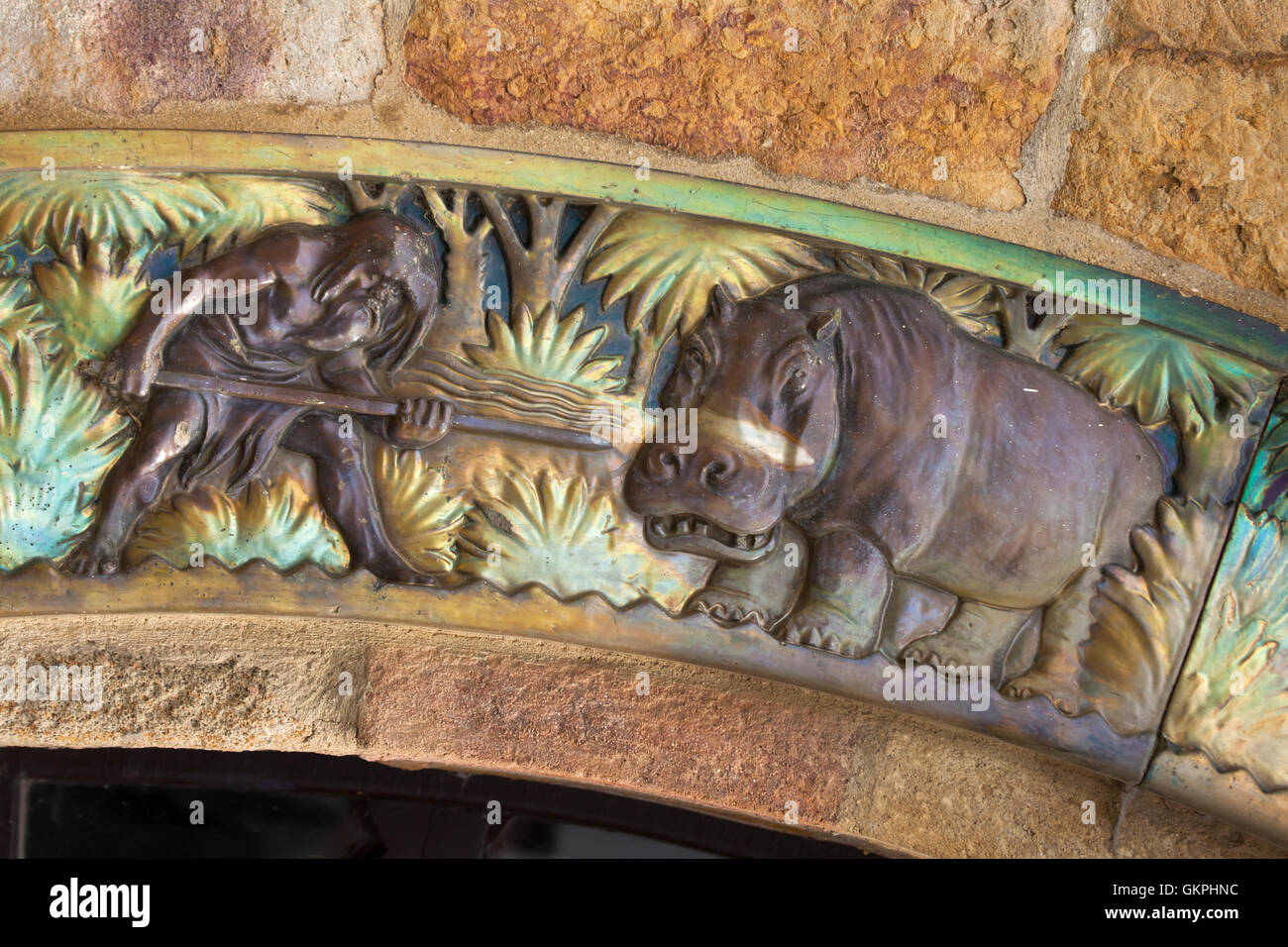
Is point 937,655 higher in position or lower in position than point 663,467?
lower

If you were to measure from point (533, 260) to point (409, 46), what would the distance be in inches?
13.0

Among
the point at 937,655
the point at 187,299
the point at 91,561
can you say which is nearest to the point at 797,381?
the point at 937,655

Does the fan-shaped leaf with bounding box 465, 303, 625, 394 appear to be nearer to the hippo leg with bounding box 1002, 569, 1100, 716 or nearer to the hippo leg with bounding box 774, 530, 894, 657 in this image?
the hippo leg with bounding box 774, 530, 894, 657

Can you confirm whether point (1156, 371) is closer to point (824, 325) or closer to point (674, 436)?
point (824, 325)

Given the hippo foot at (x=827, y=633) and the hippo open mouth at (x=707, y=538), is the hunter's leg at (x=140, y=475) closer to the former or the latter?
the hippo open mouth at (x=707, y=538)

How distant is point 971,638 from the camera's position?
144cm

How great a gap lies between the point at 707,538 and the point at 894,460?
0.27m

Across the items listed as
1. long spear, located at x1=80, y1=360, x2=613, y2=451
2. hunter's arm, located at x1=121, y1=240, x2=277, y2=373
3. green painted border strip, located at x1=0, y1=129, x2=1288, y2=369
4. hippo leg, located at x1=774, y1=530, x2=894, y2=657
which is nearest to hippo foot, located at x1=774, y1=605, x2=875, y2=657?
hippo leg, located at x1=774, y1=530, x2=894, y2=657

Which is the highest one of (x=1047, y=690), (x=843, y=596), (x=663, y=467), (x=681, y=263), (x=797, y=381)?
(x=681, y=263)

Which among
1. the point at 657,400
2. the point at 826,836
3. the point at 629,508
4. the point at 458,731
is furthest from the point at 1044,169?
the point at 458,731

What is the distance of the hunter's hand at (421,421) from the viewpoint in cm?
139

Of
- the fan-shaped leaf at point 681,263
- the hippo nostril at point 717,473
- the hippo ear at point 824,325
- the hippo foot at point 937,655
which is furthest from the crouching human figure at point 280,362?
the hippo foot at point 937,655

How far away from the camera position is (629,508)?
143 centimetres

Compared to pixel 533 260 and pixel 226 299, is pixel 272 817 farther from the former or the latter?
pixel 533 260
